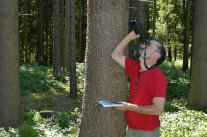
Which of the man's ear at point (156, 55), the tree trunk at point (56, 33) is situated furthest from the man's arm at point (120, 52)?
the tree trunk at point (56, 33)

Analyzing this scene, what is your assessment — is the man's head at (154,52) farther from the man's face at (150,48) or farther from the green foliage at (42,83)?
the green foliage at (42,83)

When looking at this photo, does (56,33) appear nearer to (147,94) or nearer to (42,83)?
(42,83)

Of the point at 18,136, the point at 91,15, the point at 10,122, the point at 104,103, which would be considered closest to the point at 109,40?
the point at 91,15

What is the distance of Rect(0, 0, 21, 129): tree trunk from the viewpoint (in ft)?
23.5

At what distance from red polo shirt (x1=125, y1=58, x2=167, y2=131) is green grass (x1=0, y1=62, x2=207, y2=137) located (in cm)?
289

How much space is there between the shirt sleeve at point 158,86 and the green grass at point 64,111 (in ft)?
10.5

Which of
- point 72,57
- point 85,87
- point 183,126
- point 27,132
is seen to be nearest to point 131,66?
point 85,87

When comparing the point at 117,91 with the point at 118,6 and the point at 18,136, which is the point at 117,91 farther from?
the point at 18,136

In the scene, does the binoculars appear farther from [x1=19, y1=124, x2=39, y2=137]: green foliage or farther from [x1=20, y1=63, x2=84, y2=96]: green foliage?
[x1=20, y1=63, x2=84, y2=96]: green foliage

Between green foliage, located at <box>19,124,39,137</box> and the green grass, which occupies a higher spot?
green foliage, located at <box>19,124,39,137</box>

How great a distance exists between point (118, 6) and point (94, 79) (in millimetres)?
1090

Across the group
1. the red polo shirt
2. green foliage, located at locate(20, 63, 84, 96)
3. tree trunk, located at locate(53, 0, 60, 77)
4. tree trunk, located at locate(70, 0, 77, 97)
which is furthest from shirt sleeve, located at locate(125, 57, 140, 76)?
tree trunk, located at locate(53, 0, 60, 77)

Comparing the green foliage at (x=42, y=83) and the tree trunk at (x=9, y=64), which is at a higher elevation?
the tree trunk at (x=9, y=64)

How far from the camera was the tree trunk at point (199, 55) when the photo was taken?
33.0 ft
